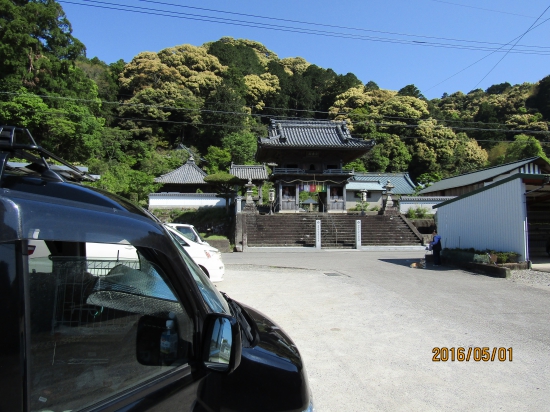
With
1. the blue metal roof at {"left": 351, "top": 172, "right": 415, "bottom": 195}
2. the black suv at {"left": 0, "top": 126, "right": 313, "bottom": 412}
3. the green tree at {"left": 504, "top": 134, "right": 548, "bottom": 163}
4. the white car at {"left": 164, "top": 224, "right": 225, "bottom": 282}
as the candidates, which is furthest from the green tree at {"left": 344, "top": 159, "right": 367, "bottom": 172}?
the black suv at {"left": 0, "top": 126, "right": 313, "bottom": 412}

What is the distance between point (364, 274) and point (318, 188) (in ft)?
70.7

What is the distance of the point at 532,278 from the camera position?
9719mm

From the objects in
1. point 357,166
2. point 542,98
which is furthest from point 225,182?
point 542,98

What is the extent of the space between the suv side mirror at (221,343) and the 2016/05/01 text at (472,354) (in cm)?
354

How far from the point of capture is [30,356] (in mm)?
1096

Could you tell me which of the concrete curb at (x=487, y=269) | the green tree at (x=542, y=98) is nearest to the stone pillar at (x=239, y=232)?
the concrete curb at (x=487, y=269)

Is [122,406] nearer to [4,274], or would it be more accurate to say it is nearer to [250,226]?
[4,274]

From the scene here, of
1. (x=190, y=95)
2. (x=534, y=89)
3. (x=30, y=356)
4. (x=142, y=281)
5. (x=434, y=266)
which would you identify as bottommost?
(x=434, y=266)

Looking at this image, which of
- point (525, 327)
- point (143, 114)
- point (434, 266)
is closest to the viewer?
point (525, 327)

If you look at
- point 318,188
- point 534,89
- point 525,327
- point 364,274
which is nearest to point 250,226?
point 318,188

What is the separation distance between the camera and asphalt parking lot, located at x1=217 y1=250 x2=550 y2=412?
344 cm

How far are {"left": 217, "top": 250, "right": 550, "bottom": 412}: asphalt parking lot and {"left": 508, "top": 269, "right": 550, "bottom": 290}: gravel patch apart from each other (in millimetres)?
163

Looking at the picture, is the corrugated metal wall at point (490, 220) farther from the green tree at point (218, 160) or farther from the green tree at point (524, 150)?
the green tree at point (524, 150)

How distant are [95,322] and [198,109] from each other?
113ft
